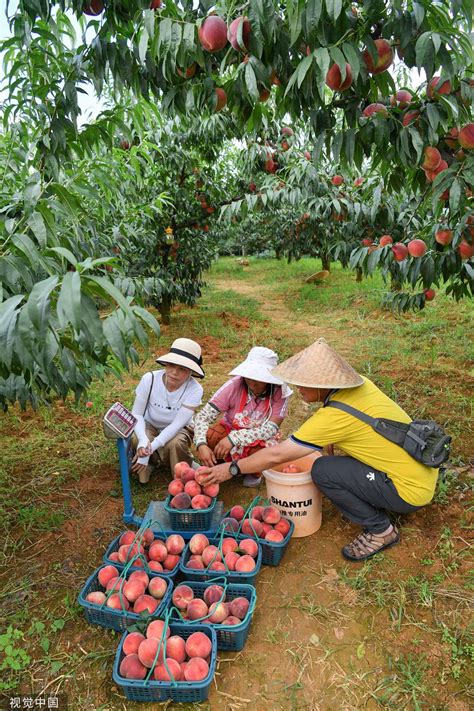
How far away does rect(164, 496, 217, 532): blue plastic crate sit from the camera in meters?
2.32

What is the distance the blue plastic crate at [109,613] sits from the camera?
1.85 meters

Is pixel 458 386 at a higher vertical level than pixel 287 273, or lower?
higher

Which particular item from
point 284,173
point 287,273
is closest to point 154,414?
point 284,173

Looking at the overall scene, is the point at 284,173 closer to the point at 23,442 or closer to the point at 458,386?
the point at 458,386

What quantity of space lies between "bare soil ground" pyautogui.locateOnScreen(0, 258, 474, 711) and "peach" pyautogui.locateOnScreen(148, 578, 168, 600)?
23cm

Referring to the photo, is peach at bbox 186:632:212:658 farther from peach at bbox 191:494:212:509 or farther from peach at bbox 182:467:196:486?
peach at bbox 182:467:196:486

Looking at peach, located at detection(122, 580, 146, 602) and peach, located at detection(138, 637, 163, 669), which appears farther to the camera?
peach, located at detection(122, 580, 146, 602)

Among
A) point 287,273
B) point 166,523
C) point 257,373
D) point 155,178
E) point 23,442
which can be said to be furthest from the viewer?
point 287,273

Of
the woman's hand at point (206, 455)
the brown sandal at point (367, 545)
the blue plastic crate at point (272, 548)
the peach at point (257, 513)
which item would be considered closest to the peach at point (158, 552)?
the blue plastic crate at point (272, 548)

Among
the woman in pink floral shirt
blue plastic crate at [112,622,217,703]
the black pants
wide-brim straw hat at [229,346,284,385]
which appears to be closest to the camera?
blue plastic crate at [112,622,217,703]

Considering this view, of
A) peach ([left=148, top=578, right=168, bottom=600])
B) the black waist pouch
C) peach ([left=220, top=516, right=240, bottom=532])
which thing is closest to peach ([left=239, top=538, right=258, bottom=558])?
peach ([left=220, top=516, right=240, bottom=532])

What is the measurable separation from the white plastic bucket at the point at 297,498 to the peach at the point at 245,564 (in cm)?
42

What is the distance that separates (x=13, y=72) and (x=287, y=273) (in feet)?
42.4

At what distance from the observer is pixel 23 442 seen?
3.74 metres
